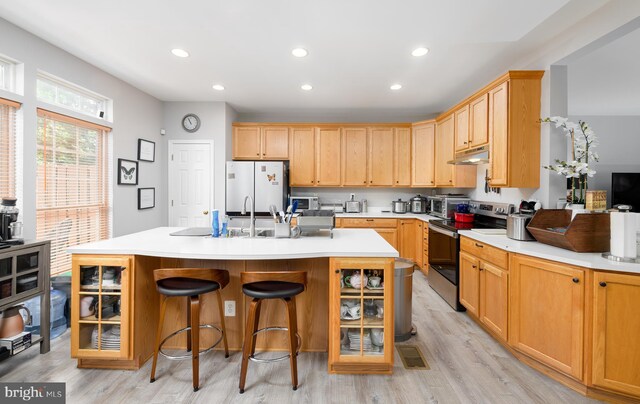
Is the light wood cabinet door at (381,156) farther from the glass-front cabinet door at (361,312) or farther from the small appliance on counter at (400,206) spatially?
the glass-front cabinet door at (361,312)

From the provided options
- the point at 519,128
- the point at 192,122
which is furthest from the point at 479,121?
the point at 192,122

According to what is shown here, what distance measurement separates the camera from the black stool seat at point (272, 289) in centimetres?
185

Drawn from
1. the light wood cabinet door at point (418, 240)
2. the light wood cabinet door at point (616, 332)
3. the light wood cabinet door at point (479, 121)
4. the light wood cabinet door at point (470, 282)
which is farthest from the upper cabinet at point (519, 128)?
the light wood cabinet door at point (418, 240)

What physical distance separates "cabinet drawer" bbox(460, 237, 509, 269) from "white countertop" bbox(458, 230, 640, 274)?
0.18 feet

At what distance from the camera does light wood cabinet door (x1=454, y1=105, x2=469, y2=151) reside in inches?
146

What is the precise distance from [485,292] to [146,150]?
4663 mm

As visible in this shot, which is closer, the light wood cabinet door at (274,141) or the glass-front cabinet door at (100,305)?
the glass-front cabinet door at (100,305)

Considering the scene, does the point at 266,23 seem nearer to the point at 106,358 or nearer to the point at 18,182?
the point at 18,182

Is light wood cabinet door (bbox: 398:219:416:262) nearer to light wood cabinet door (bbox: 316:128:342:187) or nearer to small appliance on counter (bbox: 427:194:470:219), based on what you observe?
small appliance on counter (bbox: 427:194:470:219)

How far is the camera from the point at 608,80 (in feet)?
Result: 12.5

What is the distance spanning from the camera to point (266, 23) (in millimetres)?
2492

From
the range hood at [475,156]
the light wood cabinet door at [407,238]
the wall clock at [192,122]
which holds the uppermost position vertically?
the wall clock at [192,122]

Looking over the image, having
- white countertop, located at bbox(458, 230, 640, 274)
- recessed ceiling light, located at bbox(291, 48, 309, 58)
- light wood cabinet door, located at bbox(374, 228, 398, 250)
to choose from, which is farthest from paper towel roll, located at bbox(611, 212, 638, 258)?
light wood cabinet door, located at bbox(374, 228, 398, 250)

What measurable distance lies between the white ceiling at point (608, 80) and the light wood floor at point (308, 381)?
312cm
